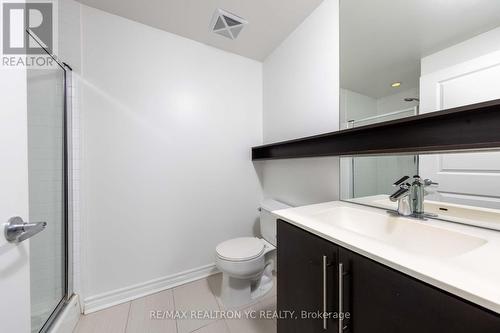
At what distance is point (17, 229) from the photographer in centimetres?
55

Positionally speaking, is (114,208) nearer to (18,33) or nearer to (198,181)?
(198,181)

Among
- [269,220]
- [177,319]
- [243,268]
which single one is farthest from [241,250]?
[177,319]

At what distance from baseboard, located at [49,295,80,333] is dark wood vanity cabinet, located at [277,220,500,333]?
130 centimetres

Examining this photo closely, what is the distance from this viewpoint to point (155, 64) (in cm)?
163

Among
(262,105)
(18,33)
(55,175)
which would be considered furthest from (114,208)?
(262,105)

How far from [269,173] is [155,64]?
151 centimetres

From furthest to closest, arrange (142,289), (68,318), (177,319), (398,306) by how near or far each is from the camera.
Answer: (142,289) → (177,319) → (68,318) → (398,306)

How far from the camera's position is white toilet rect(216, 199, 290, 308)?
1354 mm

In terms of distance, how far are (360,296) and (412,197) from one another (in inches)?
24.9

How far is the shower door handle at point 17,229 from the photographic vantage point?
1.75 ft

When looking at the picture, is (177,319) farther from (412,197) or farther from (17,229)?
(412,197)

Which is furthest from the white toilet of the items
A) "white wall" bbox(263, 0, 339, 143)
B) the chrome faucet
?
the chrome faucet

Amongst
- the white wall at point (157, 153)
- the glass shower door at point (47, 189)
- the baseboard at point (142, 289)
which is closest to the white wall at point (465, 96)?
the white wall at point (157, 153)

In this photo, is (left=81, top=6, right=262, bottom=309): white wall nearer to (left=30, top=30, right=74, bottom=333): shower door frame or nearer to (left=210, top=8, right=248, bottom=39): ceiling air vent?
(left=30, top=30, right=74, bottom=333): shower door frame
